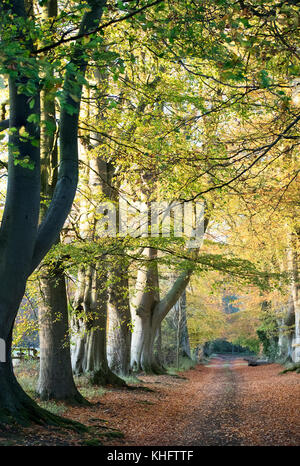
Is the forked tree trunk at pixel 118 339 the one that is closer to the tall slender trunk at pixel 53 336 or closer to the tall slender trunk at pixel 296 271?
the tall slender trunk at pixel 53 336

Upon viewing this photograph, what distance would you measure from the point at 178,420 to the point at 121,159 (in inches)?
230

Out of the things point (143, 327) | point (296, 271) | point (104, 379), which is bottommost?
point (104, 379)

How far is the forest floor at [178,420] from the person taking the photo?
21.9 feet

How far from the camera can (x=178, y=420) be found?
9328 millimetres

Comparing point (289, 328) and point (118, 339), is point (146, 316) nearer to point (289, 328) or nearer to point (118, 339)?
point (118, 339)

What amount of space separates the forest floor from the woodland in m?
0.47

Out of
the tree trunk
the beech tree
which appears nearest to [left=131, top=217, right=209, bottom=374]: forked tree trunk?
the tree trunk

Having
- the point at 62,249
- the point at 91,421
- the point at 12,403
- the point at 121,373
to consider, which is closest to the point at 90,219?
the point at 62,249

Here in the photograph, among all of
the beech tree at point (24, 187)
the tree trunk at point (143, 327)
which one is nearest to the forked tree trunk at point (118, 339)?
the tree trunk at point (143, 327)

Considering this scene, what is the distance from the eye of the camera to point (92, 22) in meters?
5.94

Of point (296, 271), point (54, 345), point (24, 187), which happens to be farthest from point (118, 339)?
point (24, 187)

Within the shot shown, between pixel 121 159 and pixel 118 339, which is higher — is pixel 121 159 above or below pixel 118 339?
above

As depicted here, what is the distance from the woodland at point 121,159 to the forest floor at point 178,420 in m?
0.47

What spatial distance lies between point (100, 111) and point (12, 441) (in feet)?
23.7
